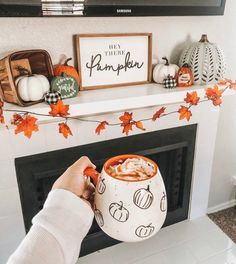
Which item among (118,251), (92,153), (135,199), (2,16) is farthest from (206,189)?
(2,16)

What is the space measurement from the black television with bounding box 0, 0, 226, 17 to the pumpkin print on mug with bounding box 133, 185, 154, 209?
0.69 metres

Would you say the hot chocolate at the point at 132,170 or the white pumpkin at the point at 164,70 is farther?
the white pumpkin at the point at 164,70

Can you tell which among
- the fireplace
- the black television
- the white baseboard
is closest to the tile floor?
the fireplace

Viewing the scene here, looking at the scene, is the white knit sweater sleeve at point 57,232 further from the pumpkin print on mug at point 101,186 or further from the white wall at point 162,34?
the white wall at point 162,34

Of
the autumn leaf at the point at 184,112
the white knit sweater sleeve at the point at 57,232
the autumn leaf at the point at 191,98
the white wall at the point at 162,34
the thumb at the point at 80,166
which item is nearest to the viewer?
the white knit sweater sleeve at the point at 57,232

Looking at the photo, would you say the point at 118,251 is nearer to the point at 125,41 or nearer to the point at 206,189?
the point at 206,189

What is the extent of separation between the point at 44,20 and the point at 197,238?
4.44 ft

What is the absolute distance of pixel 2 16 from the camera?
34.2 inches

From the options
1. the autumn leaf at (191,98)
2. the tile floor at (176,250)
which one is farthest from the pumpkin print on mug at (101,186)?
the tile floor at (176,250)

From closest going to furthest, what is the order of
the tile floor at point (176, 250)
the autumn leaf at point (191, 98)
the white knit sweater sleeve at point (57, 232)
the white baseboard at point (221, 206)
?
1. the white knit sweater sleeve at point (57, 232)
2. the autumn leaf at point (191, 98)
3. the tile floor at point (176, 250)
4. the white baseboard at point (221, 206)

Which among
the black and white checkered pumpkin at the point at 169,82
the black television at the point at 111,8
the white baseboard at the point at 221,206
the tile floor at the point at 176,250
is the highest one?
the black television at the point at 111,8

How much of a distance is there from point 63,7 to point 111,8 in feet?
0.59

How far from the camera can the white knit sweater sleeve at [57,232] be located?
0.53m

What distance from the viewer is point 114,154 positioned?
4.11 feet
